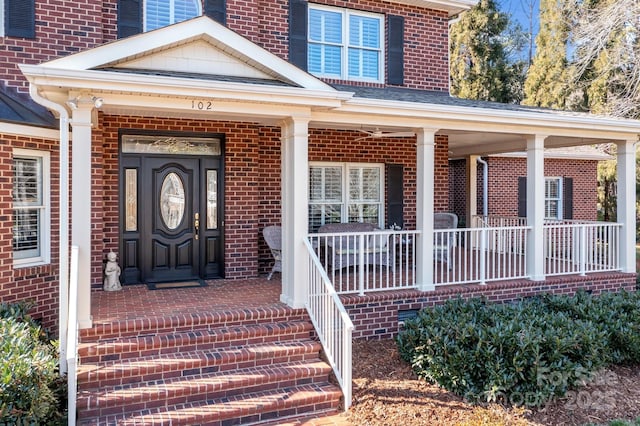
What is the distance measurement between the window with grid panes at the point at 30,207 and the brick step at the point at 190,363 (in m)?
2.47

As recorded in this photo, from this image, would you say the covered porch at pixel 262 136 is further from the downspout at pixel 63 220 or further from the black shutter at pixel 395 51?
the black shutter at pixel 395 51

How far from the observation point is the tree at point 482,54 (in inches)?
866

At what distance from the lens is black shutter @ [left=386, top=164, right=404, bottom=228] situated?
1012 centimetres

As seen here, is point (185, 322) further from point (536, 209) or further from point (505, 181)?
point (505, 181)

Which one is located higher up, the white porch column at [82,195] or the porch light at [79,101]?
the porch light at [79,101]

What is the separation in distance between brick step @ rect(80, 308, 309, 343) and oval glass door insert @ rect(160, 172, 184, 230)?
268cm

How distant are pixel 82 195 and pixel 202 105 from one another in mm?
A: 1760

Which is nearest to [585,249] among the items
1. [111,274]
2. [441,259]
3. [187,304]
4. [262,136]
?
[441,259]

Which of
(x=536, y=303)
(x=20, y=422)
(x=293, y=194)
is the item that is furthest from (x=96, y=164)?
(x=536, y=303)

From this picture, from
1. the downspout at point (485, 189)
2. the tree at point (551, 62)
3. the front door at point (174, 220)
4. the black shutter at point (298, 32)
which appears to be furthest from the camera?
the tree at point (551, 62)

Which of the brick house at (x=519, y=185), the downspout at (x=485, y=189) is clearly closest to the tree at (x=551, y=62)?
the brick house at (x=519, y=185)

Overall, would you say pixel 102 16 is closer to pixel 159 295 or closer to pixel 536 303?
pixel 159 295

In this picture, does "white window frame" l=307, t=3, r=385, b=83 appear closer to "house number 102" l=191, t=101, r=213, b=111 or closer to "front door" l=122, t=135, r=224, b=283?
"front door" l=122, t=135, r=224, b=283

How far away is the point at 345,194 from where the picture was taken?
A: 32.5 ft
